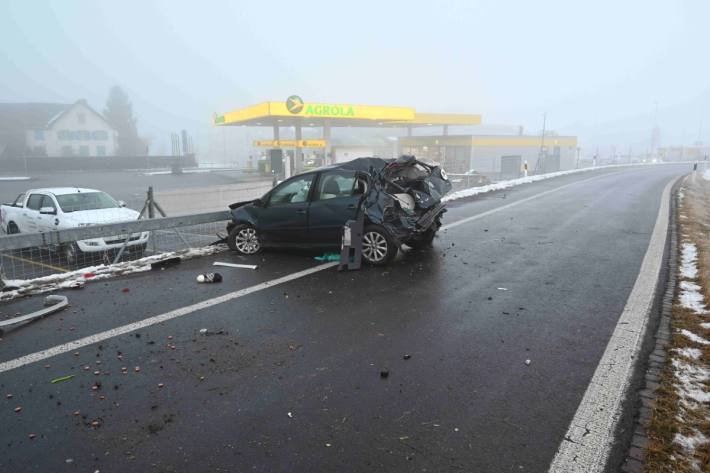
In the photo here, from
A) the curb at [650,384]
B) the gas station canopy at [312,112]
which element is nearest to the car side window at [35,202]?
the curb at [650,384]

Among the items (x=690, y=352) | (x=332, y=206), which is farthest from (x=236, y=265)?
A: (x=690, y=352)

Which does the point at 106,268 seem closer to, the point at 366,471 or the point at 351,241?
the point at 351,241

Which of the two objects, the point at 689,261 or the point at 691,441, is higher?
the point at 689,261

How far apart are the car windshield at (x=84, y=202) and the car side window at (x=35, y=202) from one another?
624mm

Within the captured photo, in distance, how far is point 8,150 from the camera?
62.7 meters

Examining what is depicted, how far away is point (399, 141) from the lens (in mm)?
67000

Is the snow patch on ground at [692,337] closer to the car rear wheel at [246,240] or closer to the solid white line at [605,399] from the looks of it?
the solid white line at [605,399]

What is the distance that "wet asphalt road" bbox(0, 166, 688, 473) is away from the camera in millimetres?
3254

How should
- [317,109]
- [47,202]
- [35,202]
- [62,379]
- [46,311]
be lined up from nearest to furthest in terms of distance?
1. [62,379]
2. [46,311]
3. [47,202]
4. [35,202]
5. [317,109]

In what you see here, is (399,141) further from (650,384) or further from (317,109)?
(650,384)

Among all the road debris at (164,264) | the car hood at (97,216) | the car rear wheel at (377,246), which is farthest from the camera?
the car hood at (97,216)

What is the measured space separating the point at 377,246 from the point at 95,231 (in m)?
5.10

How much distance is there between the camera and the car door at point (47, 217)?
11.4 metres

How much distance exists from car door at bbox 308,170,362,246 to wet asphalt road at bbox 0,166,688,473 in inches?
32.8
